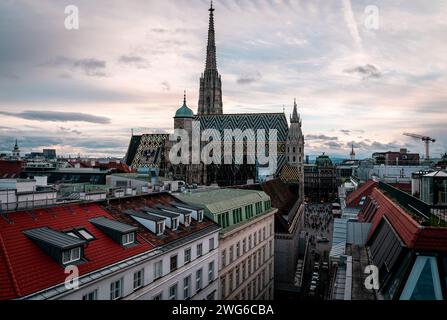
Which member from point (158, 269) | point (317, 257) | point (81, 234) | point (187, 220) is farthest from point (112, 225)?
point (317, 257)

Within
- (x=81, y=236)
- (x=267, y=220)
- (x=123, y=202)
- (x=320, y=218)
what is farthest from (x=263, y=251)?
(x=320, y=218)

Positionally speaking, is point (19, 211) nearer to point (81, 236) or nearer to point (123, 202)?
point (81, 236)

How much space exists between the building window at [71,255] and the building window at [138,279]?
11.2ft

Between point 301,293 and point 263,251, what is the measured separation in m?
14.5

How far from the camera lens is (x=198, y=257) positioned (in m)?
27.1

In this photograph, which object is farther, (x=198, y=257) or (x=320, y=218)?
(x=320, y=218)

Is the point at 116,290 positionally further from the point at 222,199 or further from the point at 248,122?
the point at 248,122

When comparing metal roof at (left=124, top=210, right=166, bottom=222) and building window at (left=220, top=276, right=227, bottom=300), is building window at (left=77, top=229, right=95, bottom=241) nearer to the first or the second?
metal roof at (left=124, top=210, right=166, bottom=222)

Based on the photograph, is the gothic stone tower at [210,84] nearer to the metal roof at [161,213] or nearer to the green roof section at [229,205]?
the green roof section at [229,205]

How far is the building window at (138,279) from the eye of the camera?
20141 millimetres

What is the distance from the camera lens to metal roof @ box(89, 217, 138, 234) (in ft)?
68.6

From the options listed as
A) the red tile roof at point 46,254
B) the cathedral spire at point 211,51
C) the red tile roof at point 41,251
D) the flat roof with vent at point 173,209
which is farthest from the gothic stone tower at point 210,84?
the red tile roof at point 41,251

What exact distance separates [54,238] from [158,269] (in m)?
6.55

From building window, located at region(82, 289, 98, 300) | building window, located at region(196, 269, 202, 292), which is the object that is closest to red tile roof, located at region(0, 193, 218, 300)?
building window, located at region(82, 289, 98, 300)
